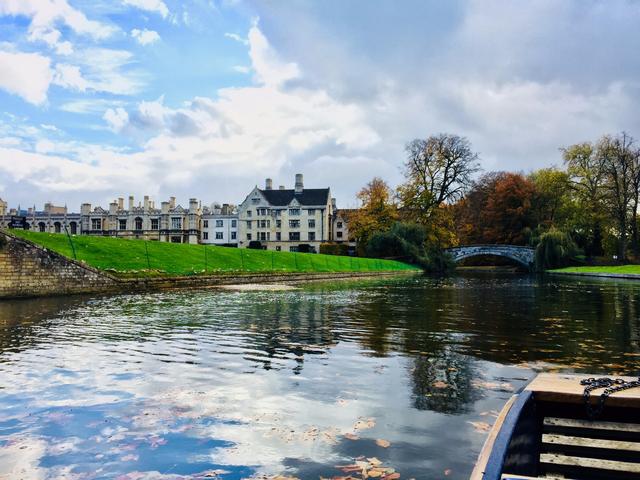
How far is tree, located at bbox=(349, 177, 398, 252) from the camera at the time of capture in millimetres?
80875

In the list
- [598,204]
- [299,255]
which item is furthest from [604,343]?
[598,204]

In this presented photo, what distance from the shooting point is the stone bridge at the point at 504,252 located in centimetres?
8088

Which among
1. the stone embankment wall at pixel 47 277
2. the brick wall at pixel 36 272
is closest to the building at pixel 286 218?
the stone embankment wall at pixel 47 277

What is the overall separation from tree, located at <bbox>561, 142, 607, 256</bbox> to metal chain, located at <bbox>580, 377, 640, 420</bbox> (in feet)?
246

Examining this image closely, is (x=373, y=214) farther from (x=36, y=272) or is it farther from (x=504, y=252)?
(x=36, y=272)

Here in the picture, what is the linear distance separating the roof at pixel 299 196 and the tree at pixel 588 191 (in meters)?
48.1

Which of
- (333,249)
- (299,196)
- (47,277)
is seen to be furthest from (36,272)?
(299,196)

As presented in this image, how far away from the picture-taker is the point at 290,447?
602cm

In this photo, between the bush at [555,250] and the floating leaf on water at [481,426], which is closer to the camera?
the floating leaf on water at [481,426]

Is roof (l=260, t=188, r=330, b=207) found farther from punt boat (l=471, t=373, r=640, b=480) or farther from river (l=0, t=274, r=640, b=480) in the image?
punt boat (l=471, t=373, r=640, b=480)

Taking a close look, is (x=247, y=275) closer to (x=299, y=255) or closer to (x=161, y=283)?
(x=161, y=283)

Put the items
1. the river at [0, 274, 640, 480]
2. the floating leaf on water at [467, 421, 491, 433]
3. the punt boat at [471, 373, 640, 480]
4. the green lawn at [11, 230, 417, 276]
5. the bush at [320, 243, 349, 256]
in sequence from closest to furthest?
1. the punt boat at [471, 373, 640, 480]
2. the river at [0, 274, 640, 480]
3. the floating leaf on water at [467, 421, 491, 433]
4. the green lawn at [11, 230, 417, 276]
5. the bush at [320, 243, 349, 256]

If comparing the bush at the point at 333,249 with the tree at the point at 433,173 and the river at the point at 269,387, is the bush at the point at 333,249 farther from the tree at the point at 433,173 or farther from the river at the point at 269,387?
the river at the point at 269,387

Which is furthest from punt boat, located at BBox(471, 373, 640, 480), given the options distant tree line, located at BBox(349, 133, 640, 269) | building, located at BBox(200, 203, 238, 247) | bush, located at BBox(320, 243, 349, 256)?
building, located at BBox(200, 203, 238, 247)
